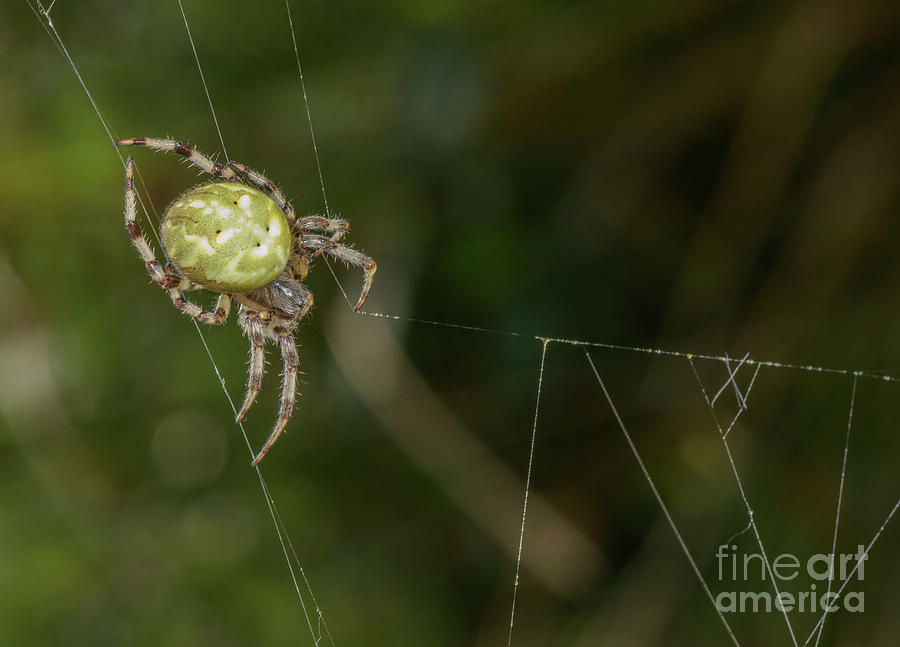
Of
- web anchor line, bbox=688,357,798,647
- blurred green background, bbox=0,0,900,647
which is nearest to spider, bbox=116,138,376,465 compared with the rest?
blurred green background, bbox=0,0,900,647

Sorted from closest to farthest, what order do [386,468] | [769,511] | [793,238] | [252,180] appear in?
[252,180] < [769,511] < [793,238] < [386,468]

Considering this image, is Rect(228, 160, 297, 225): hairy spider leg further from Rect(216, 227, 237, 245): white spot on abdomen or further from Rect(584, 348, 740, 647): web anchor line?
Rect(584, 348, 740, 647): web anchor line

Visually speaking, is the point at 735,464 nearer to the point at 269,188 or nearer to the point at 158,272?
the point at 269,188

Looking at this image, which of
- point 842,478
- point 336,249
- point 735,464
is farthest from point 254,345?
point 842,478

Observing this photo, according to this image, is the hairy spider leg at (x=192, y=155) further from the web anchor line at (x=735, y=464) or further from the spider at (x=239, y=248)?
the web anchor line at (x=735, y=464)

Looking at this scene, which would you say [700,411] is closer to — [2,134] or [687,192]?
[687,192]

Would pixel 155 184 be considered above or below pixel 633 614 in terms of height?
above

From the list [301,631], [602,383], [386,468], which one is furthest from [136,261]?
[602,383]

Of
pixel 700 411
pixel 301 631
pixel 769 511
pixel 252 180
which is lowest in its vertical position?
pixel 301 631
